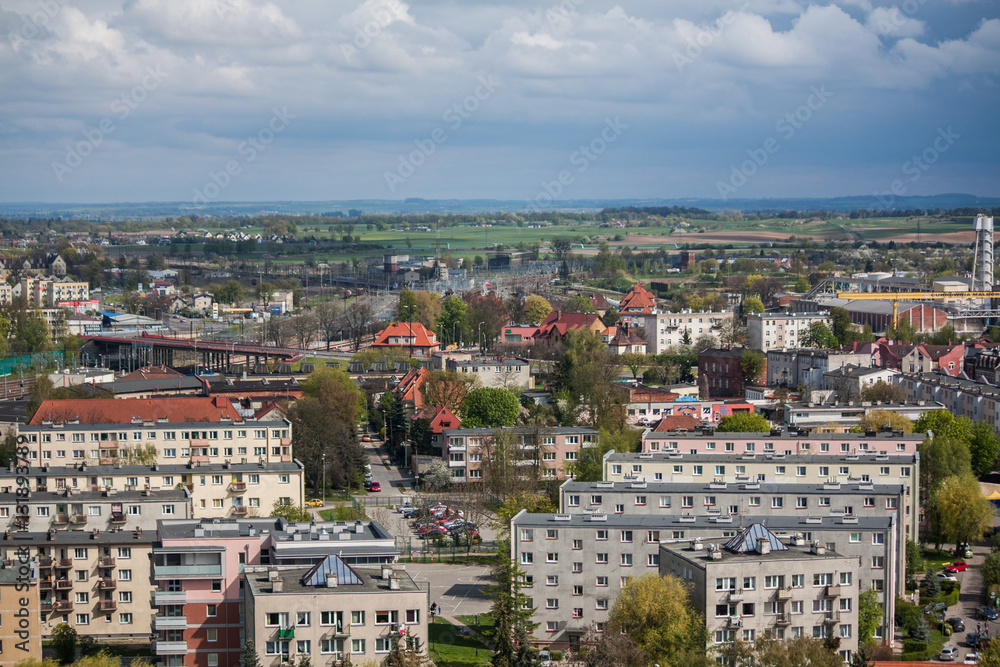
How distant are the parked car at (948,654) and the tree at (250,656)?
8.52m

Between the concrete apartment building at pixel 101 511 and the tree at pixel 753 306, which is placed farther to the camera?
the tree at pixel 753 306

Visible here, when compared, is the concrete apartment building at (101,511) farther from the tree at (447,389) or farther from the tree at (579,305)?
the tree at (579,305)

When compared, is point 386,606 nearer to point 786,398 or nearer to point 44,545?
point 44,545

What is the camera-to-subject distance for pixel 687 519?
17.1m

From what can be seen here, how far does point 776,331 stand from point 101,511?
31735mm

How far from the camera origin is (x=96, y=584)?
17.7m

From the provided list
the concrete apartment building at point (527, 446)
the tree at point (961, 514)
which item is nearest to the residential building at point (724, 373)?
the concrete apartment building at point (527, 446)

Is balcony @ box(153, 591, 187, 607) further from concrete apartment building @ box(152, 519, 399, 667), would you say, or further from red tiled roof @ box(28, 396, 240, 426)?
red tiled roof @ box(28, 396, 240, 426)

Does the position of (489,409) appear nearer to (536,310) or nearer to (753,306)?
(536,310)

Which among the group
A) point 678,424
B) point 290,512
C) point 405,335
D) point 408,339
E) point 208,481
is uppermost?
point 405,335

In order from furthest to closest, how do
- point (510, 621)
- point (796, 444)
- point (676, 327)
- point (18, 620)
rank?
point (676, 327)
point (796, 444)
point (510, 621)
point (18, 620)

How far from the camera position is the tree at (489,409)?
30891mm

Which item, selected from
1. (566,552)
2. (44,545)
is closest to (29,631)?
(44,545)

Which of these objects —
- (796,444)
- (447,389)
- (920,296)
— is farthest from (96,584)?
(920,296)
